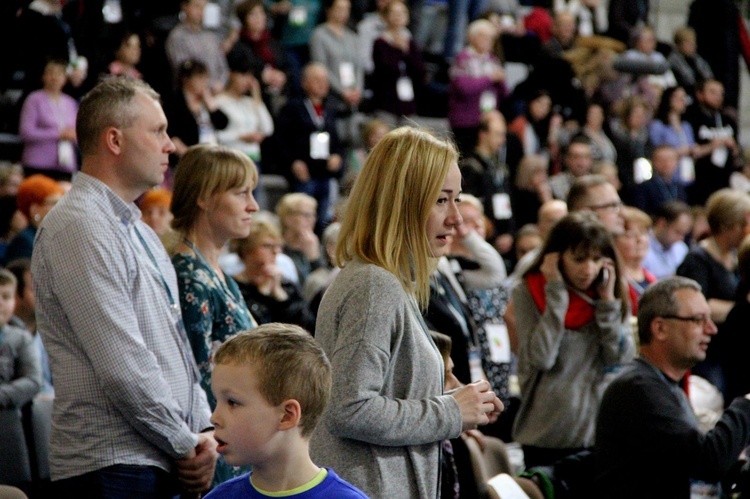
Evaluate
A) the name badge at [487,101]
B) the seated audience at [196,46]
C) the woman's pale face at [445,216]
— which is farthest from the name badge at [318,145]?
the woman's pale face at [445,216]

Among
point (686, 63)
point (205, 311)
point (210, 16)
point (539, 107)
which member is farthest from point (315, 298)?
point (686, 63)

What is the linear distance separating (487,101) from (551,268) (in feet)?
20.7

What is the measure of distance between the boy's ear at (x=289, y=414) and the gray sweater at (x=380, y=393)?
0.79 ft

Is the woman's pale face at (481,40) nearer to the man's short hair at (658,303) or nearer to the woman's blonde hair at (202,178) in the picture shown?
the man's short hair at (658,303)

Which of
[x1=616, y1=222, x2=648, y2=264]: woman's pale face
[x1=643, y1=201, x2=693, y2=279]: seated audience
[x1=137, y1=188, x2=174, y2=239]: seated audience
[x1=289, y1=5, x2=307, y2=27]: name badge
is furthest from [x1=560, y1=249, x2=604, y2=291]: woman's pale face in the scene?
[x1=289, y1=5, x2=307, y2=27]: name badge

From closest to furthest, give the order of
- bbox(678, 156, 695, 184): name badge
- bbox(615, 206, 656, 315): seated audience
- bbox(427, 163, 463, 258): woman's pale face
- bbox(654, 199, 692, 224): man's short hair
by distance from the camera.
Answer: bbox(427, 163, 463, 258): woman's pale face < bbox(615, 206, 656, 315): seated audience < bbox(654, 199, 692, 224): man's short hair < bbox(678, 156, 695, 184): name badge

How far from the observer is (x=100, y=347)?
8.05 ft

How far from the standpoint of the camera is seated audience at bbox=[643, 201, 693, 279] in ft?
26.4

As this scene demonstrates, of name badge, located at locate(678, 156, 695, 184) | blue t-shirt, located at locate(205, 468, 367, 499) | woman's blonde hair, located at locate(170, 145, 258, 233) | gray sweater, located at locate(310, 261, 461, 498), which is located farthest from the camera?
name badge, located at locate(678, 156, 695, 184)

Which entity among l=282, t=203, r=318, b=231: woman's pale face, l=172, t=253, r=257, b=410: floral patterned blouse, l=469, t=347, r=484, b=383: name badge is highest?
l=172, t=253, r=257, b=410: floral patterned blouse

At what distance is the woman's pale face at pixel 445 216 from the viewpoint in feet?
7.71

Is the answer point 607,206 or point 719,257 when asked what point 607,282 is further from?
point 719,257

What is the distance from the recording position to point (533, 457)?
4219mm

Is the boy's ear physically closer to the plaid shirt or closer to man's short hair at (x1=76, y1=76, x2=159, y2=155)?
the plaid shirt
